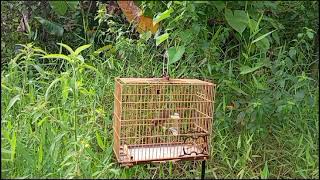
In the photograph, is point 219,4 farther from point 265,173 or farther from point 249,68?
point 265,173

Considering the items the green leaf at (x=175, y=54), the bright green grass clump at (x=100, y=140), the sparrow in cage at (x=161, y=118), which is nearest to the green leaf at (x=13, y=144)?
the bright green grass clump at (x=100, y=140)

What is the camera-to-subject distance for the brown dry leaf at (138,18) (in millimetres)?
2164

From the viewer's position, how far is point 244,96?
5.61ft

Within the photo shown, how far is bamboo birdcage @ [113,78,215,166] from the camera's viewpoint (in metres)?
1.44

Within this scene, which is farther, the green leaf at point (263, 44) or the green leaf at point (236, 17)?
the green leaf at point (263, 44)

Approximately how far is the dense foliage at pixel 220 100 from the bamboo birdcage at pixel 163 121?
8cm

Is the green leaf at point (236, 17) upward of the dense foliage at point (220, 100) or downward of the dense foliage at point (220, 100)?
upward

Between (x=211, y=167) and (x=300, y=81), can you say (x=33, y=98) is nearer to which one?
(x=211, y=167)

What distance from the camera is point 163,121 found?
5.19ft

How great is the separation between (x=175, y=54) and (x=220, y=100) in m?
0.30

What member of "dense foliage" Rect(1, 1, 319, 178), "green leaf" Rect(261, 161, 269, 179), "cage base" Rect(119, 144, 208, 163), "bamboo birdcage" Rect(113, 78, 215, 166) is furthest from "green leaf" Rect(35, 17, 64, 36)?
"green leaf" Rect(261, 161, 269, 179)

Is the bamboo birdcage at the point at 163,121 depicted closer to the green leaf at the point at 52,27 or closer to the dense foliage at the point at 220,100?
the dense foliage at the point at 220,100

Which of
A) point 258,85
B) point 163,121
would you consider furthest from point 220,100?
point 163,121

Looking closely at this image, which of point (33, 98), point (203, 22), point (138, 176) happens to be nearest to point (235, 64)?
point (203, 22)
